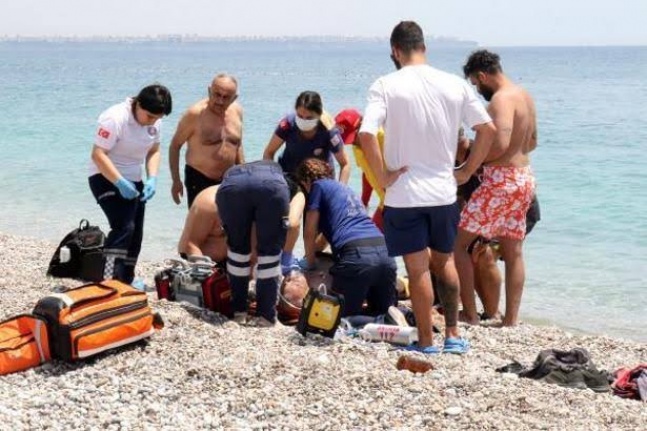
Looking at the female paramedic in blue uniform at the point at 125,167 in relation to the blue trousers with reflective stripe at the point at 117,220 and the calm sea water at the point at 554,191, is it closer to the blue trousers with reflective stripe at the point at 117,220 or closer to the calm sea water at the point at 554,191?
the blue trousers with reflective stripe at the point at 117,220

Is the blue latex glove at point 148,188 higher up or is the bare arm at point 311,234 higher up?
the blue latex glove at point 148,188

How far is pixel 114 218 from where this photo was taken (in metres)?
6.32

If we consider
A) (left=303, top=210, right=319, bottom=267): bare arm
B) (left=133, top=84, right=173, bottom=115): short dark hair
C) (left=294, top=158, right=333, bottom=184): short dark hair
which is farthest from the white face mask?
(left=133, top=84, right=173, bottom=115): short dark hair

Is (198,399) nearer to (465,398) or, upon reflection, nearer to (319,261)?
(465,398)

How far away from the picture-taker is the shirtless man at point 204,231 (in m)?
6.36

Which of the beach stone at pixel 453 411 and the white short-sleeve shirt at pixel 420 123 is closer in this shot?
the beach stone at pixel 453 411

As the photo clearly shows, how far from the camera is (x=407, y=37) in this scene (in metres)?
5.21

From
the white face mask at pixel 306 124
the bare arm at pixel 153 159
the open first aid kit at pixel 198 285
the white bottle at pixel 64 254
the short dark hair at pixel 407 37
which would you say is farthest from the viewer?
the white face mask at pixel 306 124

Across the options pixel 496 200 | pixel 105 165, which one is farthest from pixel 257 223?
pixel 496 200

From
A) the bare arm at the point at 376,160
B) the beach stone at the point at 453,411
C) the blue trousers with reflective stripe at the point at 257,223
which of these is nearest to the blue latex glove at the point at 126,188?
the blue trousers with reflective stripe at the point at 257,223

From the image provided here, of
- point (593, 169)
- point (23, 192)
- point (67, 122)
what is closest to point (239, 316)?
point (23, 192)

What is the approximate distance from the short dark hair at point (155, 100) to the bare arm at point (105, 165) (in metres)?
0.40

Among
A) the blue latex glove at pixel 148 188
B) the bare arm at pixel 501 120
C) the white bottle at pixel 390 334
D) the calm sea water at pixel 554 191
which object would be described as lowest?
the calm sea water at pixel 554 191

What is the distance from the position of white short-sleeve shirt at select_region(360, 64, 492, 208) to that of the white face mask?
1.77 m
